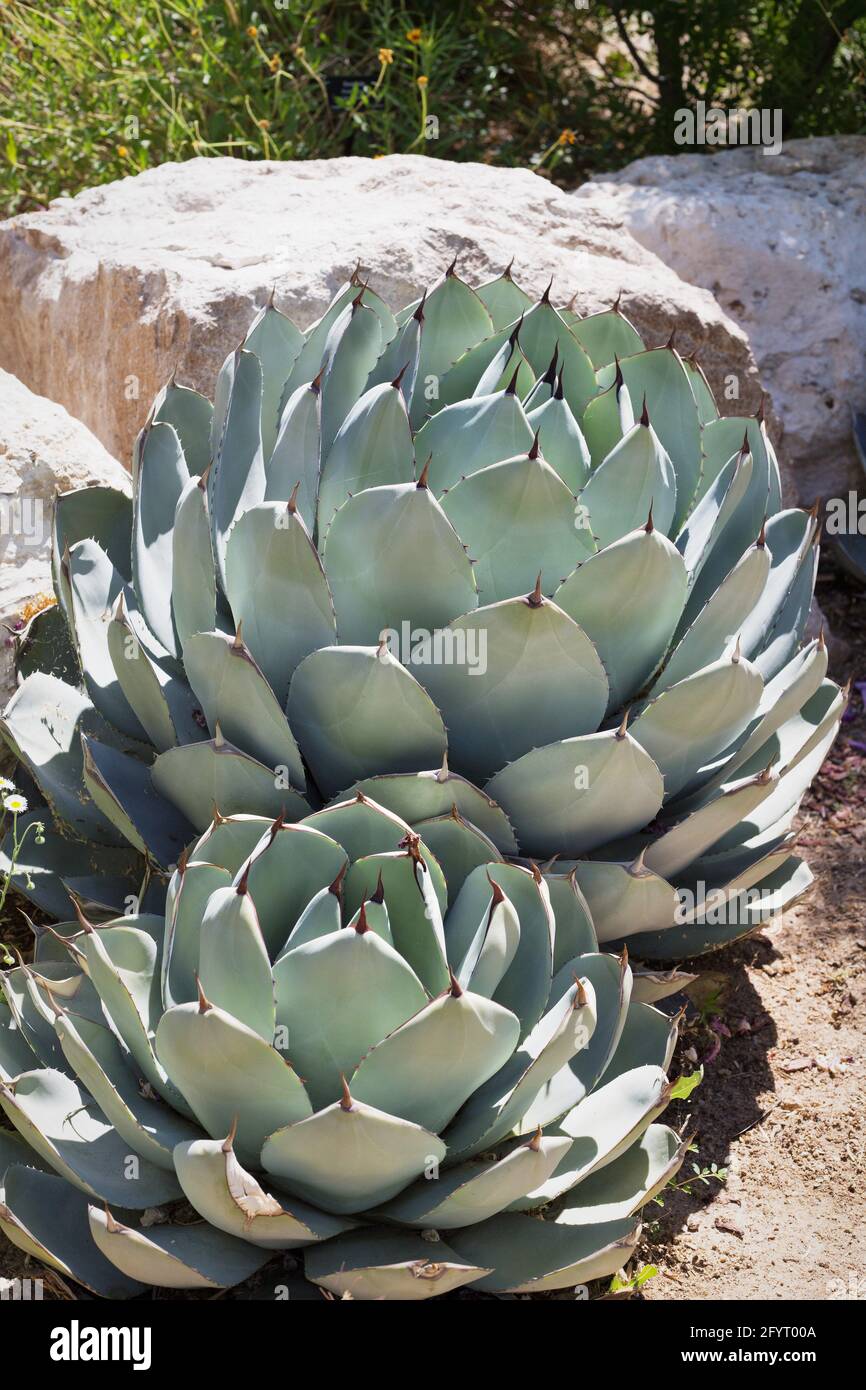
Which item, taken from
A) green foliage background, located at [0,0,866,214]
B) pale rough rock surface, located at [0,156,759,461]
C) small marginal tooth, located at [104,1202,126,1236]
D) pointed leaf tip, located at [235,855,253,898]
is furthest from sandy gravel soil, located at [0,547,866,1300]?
green foliage background, located at [0,0,866,214]

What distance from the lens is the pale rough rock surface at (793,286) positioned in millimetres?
3846

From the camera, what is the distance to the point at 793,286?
386 cm

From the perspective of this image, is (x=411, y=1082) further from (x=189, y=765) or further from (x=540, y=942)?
(x=189, y=765)

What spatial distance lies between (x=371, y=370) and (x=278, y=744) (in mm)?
781

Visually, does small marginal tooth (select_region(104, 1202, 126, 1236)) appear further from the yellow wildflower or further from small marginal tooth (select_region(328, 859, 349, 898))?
the yellow wildflower

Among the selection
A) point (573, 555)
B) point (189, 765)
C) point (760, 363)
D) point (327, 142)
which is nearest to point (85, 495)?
point (189, 765)

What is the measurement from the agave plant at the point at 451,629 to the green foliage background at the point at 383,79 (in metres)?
2.24

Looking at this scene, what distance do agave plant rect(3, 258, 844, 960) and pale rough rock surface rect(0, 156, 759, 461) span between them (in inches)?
22.2

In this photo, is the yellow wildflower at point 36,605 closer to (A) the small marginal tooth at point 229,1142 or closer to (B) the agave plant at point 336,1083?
(B) the agave plant at point 336,1083

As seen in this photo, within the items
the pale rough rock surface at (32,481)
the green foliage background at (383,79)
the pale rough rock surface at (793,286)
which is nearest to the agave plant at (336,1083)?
the pale rough rock surface at (32,481)

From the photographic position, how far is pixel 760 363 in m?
3.86

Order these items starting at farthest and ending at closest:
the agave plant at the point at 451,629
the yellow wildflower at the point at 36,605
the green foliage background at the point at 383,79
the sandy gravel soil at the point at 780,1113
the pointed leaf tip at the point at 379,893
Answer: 1. the green foliage background at the point at 383,79
2. the yellow wildflower at the point at 36,605
3. the sandy gravel soil at the point at 780,1113
4. the agave plant at the point at 451,629
5. the pointed leaf tip at the point at 379,893
